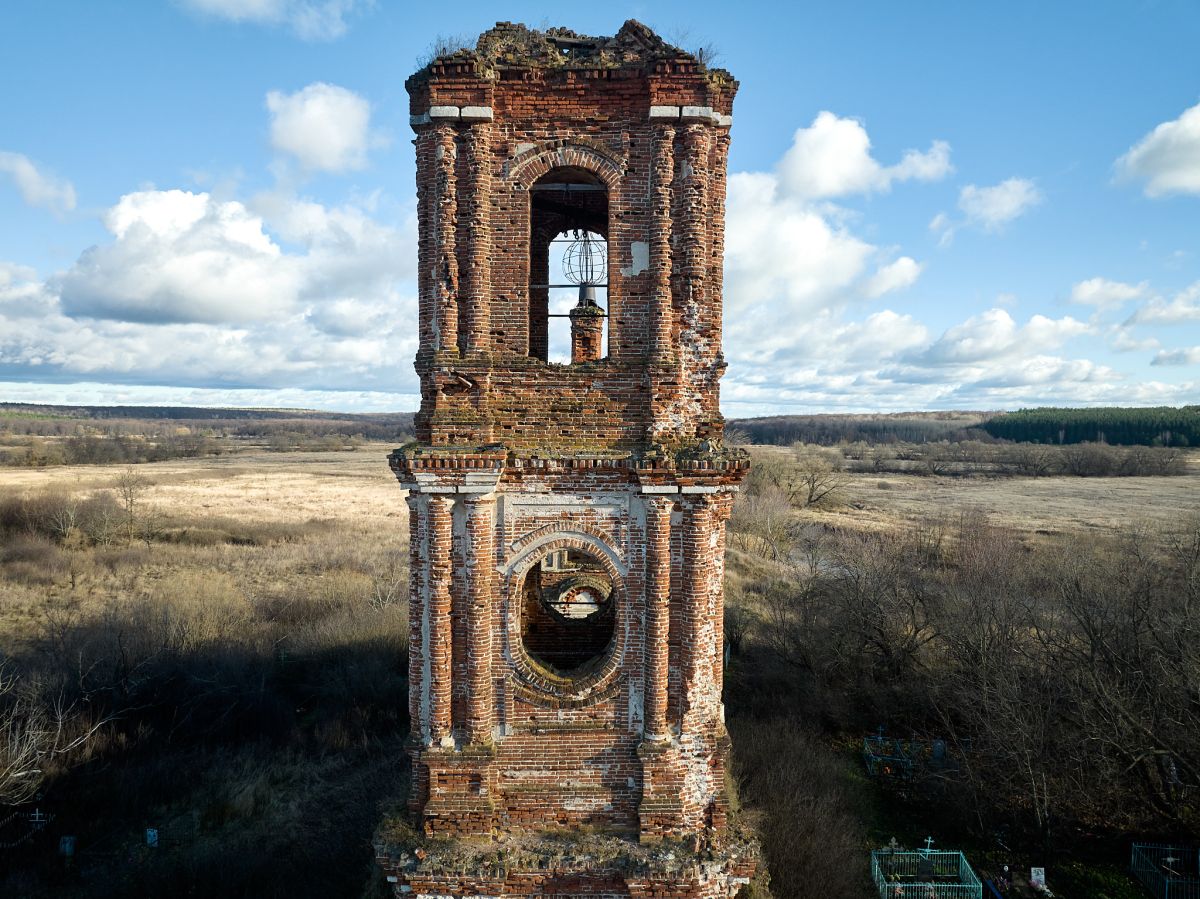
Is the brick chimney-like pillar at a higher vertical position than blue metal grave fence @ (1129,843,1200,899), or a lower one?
higher

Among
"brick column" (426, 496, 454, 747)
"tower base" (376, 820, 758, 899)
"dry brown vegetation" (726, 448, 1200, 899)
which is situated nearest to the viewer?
"tower base" (376, 820, 758, 899)

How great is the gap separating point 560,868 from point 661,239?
6562mm

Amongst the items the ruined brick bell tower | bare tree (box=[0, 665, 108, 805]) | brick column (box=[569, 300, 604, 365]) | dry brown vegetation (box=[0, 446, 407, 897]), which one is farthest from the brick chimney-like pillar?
bare tree (box=[0, 665, 108, 805])

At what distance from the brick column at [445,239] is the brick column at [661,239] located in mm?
2074

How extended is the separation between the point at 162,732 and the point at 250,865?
701 centimetres

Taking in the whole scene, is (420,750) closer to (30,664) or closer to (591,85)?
(591,85)

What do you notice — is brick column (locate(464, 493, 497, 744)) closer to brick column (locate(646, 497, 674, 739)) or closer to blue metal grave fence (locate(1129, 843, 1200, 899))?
brick column (locate(646, 497, 674, 739))

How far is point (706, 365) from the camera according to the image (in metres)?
7.50

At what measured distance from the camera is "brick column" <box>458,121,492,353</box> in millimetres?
7184

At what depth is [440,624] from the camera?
7199mm

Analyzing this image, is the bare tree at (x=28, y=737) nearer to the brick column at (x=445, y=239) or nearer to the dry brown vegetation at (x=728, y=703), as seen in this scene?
the dry brown vegetation at (x=728, y=703)

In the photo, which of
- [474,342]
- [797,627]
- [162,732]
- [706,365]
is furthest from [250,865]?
[797,627]

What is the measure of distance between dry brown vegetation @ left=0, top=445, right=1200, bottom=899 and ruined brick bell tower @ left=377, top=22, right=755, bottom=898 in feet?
16.3

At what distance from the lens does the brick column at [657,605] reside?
7266mm
